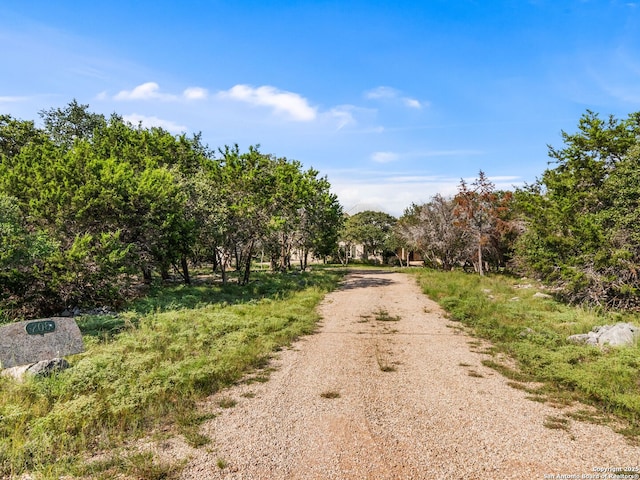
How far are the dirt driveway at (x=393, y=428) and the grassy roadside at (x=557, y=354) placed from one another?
2.50 feet

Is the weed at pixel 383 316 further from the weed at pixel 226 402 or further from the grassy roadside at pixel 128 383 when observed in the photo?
the weed at pixel 226 402

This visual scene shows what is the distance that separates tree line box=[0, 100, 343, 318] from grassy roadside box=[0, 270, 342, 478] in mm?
2477

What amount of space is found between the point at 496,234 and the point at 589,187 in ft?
52.6

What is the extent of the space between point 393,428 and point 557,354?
6028mm

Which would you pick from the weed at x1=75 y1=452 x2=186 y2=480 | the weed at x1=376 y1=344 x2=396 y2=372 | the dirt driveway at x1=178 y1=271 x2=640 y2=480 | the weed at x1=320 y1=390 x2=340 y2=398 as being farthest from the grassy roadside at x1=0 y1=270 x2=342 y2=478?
the weed at x1=376 y1=344 x2=396 y2=372

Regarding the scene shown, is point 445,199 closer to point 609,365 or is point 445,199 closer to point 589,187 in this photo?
point 589,187

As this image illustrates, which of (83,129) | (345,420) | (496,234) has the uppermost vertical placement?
(83,129)

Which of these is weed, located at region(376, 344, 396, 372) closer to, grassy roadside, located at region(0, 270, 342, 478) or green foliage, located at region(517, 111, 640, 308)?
grassy roadside, located at region(0, 270, 342, 478)

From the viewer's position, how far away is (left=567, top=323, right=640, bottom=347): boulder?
31.0ft

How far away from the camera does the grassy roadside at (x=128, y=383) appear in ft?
16.7

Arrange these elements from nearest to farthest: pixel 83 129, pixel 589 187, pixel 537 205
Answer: pixel 589 187 → pixel 537 205 → pixel 83 129

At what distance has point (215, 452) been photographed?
5074mm

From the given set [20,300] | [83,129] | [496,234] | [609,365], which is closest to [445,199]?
[496,234]

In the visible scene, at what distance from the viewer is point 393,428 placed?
573 cm
